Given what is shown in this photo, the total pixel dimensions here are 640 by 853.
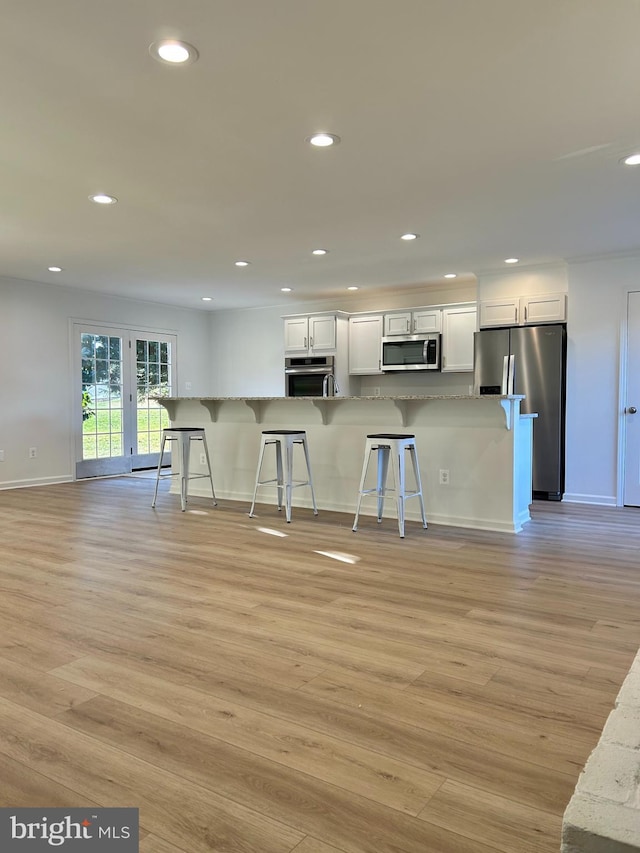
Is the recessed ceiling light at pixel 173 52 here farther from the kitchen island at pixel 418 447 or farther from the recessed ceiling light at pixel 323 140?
the kitchen island at pixel 418 447

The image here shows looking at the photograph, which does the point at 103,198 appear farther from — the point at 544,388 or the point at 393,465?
the point at 544,388

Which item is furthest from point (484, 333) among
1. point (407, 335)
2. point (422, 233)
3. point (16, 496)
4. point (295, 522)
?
point (16, 496)

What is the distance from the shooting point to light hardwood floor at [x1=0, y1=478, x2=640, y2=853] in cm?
140

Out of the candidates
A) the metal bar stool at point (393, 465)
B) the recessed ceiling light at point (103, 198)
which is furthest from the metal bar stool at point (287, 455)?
the recessed ceiling light at point (103, 198)

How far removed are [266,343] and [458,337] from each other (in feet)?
9.99

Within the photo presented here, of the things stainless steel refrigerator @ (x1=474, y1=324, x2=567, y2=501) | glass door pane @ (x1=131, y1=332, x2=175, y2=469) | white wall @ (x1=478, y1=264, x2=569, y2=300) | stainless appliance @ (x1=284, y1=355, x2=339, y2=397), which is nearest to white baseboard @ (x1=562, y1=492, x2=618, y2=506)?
stainless steel refrigerator @ (x1=474, y1=324, x2=567, y2=501)

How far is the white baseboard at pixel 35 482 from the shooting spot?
6.66m

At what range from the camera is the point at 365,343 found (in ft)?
24.9

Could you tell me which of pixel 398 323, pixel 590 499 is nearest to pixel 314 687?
pixel 590 499

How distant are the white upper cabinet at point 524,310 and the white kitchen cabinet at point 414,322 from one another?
696 mm

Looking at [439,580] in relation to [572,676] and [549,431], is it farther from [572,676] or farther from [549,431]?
[549,431]

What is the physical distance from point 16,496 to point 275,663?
4925 mm

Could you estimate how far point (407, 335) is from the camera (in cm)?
718

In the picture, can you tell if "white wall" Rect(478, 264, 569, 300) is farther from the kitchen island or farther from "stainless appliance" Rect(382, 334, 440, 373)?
the kitchen island
